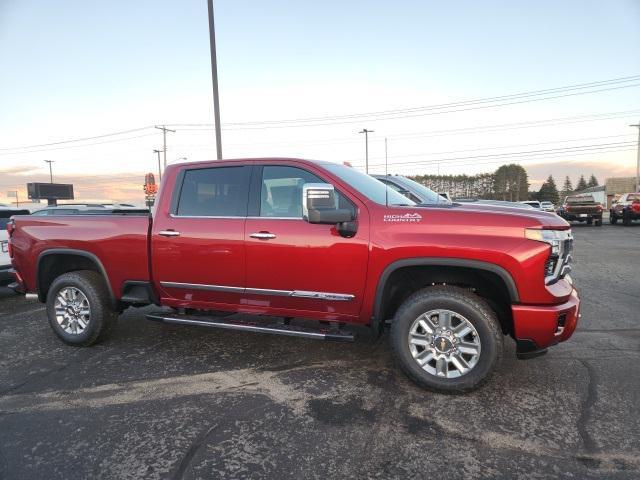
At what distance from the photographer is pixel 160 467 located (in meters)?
2.65

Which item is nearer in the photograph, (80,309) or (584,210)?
(80,309)

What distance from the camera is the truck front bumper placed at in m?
3.30

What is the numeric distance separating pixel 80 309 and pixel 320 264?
2.86m

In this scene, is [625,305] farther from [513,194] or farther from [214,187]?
[513,194]

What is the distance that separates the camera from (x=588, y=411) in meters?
3.22

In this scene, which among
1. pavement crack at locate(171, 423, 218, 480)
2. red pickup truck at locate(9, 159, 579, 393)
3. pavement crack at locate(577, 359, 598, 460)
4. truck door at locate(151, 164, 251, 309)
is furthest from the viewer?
truck door at locate(151, 164, 251, 309)

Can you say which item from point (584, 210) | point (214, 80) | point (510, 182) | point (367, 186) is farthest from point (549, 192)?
point (367, 186)

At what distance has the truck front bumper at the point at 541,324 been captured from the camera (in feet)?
10.8

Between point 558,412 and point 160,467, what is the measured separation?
2700 millimetres

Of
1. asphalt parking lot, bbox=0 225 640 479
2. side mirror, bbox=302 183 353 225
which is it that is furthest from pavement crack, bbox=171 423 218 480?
side mirror, bbox=302 183 353 225

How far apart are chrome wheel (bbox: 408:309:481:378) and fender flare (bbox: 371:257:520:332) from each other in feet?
1.06

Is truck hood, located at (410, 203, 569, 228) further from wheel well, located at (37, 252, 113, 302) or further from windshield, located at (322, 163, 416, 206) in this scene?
wheel well, located at (37, 252, 113, 302)

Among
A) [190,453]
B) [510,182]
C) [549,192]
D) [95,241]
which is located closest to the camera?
[190,453]

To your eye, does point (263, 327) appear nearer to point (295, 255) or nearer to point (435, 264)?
point (295, 255)
